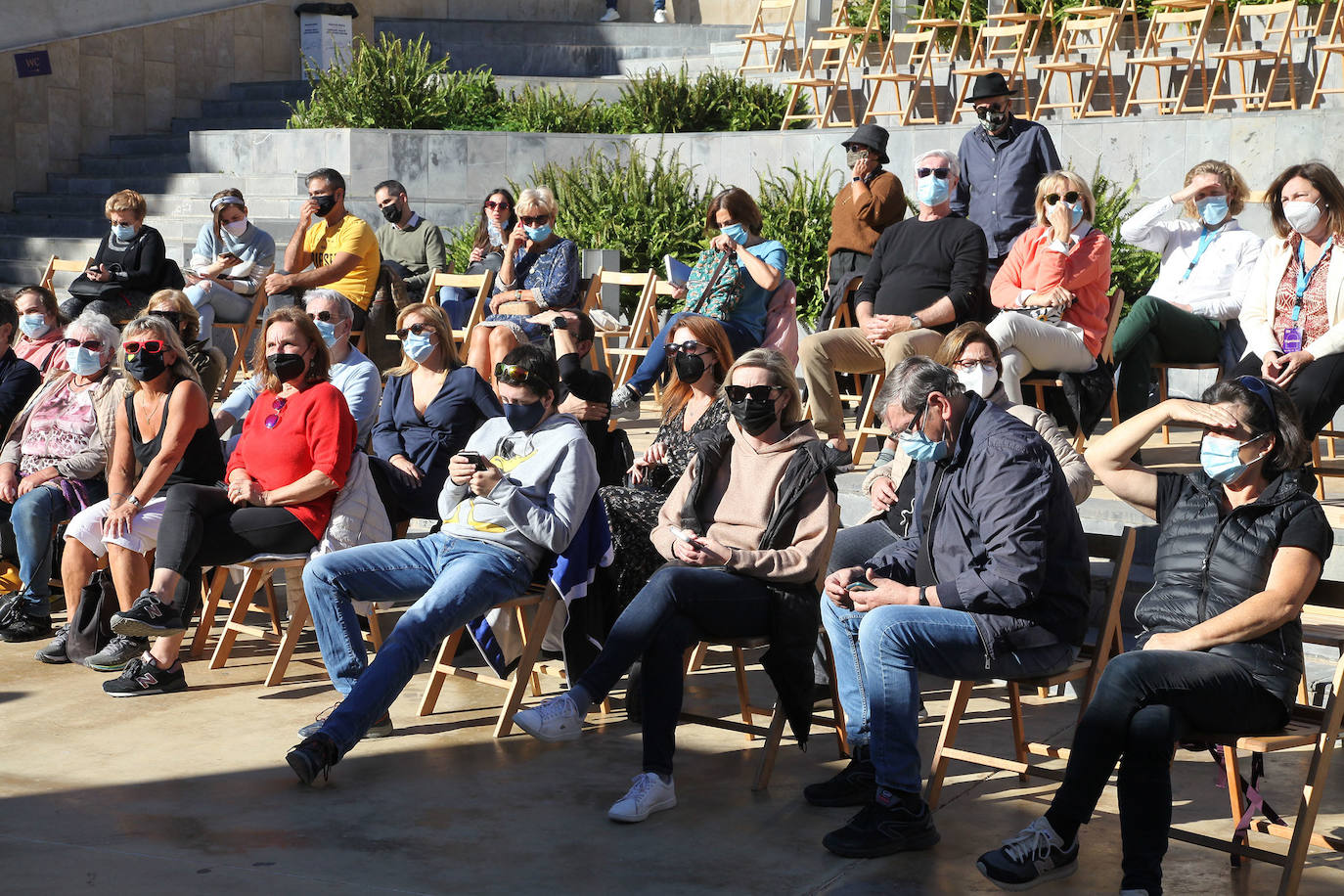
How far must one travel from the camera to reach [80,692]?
562cm

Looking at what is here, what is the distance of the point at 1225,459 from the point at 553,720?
2.03 meters

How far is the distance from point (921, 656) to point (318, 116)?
10.5 meters

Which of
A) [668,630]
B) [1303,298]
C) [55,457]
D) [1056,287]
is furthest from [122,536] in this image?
[1303,298]

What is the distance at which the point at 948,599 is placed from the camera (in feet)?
14.1

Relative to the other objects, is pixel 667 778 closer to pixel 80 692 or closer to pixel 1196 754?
pixel 1196 754

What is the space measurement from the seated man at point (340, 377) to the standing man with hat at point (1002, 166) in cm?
308

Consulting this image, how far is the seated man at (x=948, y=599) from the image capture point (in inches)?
166

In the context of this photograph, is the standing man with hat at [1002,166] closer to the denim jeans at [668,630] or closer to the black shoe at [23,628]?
the denim jeans at [668,630]

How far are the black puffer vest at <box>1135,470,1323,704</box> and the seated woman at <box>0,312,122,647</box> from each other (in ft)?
13.7

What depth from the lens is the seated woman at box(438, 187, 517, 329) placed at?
9.38 m

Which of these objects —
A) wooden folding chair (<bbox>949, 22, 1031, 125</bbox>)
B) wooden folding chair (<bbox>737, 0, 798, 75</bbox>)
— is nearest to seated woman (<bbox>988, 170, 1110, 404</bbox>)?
wooden folding chair (<bbox>949, 22, 1031, 125</bbox>)

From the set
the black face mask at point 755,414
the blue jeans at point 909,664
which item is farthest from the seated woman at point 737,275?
the blue jeans at point 909,664

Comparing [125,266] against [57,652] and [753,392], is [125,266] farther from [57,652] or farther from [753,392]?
[753,392]

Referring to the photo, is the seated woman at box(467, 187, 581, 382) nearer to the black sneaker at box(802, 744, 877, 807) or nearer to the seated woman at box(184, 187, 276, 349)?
the seated woman at box(184, 187, 276, 349)
